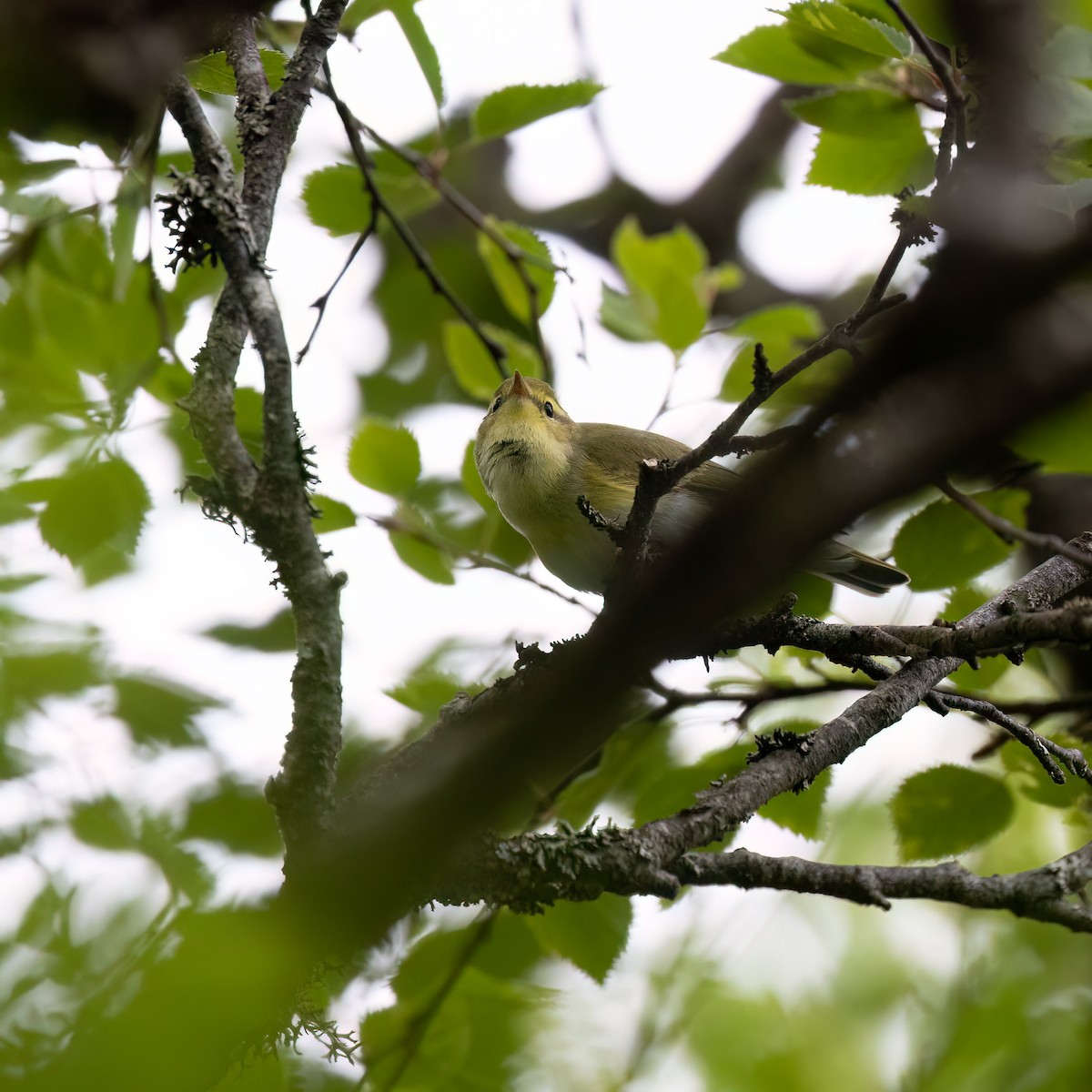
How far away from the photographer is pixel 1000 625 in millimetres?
1267

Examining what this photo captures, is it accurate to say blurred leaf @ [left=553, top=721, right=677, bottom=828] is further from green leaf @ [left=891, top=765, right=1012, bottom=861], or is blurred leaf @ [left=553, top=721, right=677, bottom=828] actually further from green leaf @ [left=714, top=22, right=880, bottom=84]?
green leaf @ [left=714, top=22, right=880, bottom=84]

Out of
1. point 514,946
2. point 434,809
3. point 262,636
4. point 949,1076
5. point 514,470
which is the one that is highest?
point 514,470

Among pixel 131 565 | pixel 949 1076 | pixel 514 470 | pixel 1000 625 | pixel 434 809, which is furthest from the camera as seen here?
pixel 514 470

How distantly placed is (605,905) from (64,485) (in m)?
1.14

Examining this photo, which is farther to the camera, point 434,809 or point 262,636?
point 262,636

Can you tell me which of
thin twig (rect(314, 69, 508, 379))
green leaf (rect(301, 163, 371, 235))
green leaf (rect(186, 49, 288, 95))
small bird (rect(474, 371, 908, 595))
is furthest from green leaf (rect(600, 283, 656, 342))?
green leaf (rect(186, 49, 288, 95))

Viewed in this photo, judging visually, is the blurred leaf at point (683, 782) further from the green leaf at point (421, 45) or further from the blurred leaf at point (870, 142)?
the green leaf at point (421, 45)

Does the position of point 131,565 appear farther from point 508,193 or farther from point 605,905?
point 508,193

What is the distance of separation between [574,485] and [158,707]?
1.80 m

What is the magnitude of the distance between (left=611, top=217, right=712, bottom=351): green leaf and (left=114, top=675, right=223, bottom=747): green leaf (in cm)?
131

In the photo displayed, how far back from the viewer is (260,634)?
7.17 feet

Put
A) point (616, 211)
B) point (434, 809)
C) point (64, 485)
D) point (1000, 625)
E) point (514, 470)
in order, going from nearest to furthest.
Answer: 1. point (434, 809)
2. point (1000, 625)
3. point (64, 485)
4. point (514, 470)
5. point (616, 211)

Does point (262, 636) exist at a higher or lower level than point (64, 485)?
higher

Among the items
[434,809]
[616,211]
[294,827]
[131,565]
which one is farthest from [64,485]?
[616,211]
